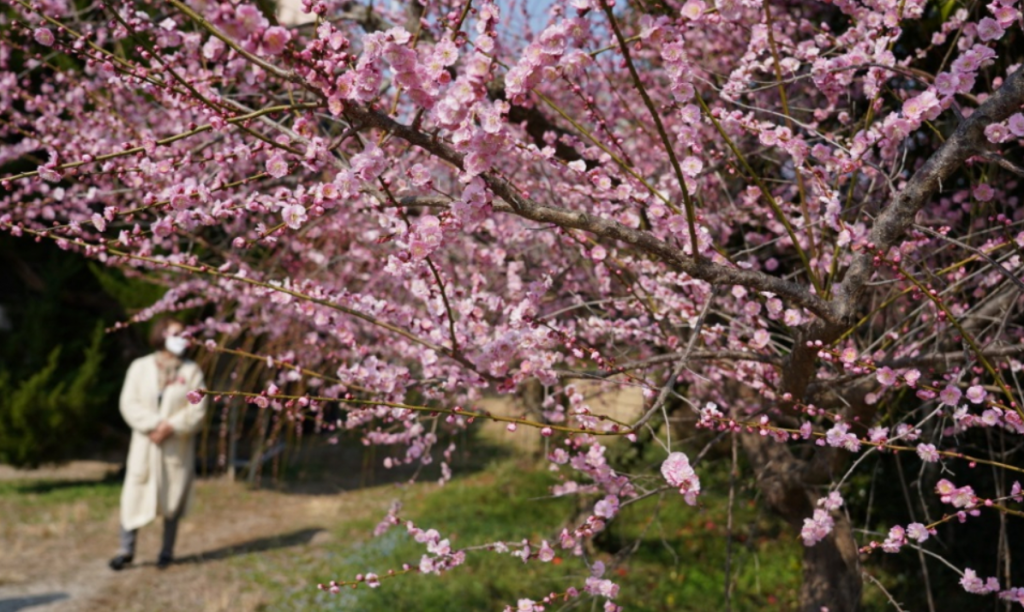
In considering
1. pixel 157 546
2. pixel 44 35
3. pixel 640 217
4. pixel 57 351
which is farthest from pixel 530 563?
pixel 57 351

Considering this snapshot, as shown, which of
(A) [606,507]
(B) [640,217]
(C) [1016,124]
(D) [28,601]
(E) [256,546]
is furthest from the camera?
(E) [256,546]

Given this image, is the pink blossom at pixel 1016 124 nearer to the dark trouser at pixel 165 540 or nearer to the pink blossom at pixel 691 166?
the pink blossom at pixel 691 166

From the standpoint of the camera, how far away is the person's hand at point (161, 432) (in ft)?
19.7

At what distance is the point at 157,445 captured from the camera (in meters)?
6.10

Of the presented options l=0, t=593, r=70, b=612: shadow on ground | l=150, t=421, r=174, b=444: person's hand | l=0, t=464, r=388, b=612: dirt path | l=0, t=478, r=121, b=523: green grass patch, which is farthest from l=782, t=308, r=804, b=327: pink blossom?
l=0, t=478, r=121, b=523: green grass patch

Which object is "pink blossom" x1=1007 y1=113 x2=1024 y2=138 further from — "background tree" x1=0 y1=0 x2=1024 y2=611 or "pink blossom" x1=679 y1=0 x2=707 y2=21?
"pink blossom" x1=679 y1=0 x2=707 y2=21

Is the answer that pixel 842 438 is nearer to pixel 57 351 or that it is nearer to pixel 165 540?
pixel 165 540

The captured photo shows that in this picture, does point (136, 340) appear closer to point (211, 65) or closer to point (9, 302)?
point (9, 302)

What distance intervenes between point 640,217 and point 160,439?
14.5 feet

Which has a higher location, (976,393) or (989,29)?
(989,29)

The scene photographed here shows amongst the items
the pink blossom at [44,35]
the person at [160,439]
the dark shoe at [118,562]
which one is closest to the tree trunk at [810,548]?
the pink blossom at [44,35]

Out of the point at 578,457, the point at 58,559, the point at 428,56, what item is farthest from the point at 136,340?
the point at 428,56

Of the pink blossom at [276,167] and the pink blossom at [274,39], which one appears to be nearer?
the pink blossom at [274,39]

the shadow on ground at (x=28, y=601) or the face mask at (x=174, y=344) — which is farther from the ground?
the face mask at (x=174, y=344)
